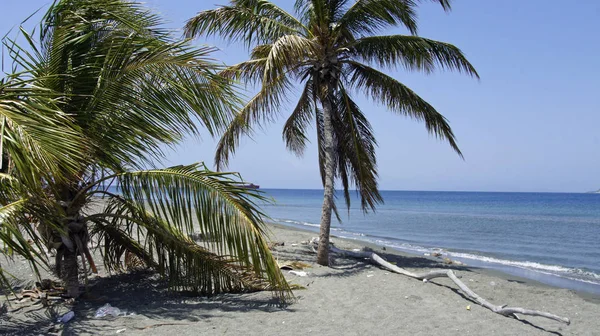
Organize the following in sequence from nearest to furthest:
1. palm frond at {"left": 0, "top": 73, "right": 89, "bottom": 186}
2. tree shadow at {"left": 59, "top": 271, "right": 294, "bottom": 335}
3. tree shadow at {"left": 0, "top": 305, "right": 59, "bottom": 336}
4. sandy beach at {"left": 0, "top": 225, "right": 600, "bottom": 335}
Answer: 1. palm frond at {"left": 0, "top": 73, "right": 89, "bottom": 186}
2. tree shadow at {"left": 0, "top": 305, "right": 59, "bottom": 336}
3. sandy beach at {"left": 0, "top": 225, "right": 600, "bottom": 335}
4. tree shadow at {"left": 59, "top": 271, "right": 294, "bottom": 335}

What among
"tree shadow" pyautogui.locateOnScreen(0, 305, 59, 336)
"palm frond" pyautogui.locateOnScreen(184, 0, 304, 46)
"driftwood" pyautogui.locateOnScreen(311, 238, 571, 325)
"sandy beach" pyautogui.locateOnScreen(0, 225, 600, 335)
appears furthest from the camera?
"palm frond" pyautogui.locateOnScreen(184, 0, 304, 46)

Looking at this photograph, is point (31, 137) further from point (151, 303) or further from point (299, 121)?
point (299, 121)

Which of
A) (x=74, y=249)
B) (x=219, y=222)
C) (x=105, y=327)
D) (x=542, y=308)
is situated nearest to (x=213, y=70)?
(x=219, y=222)

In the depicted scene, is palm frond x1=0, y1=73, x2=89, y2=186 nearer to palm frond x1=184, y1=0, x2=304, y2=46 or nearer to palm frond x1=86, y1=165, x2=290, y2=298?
palm frond x1=86, y1=165, x2=290, y2=298

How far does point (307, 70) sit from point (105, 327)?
641 cm

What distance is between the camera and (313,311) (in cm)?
584

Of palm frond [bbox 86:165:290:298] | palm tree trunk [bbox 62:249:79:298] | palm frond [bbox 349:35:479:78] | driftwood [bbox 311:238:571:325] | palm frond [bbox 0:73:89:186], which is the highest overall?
palm frond [bbox 349:35:479:78]

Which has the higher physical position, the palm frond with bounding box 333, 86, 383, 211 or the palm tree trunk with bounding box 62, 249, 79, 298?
the palm frond with bounding box 333, 86, 383, 211

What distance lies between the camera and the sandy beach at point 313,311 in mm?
5086

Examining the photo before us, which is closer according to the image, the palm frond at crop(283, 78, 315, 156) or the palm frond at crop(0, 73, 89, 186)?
the palm frond at crop(0, 73, 89, 186)

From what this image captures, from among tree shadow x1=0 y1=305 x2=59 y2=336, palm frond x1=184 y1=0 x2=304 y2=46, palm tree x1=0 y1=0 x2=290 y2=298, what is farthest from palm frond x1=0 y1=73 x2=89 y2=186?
palm frond x1=184 y1=0 x2=304 y2=46

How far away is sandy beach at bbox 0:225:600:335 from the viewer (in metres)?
5.09

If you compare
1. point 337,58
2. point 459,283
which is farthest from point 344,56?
point 459,283

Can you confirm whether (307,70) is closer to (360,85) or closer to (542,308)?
(360,85)
